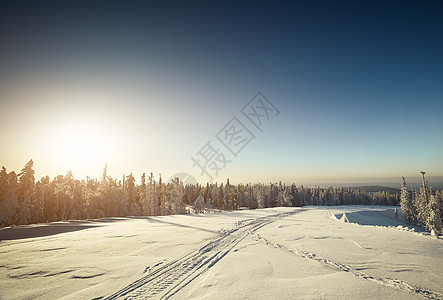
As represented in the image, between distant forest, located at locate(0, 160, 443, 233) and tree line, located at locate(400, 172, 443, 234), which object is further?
tree line, located at locate(400, 172, 443, 234)

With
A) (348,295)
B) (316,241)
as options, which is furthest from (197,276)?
(316,241)

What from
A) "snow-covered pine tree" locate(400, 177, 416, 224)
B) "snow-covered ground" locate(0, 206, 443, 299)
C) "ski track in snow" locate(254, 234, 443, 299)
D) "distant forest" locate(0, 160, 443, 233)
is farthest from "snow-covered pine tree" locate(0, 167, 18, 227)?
"snow-covered pine tree" locate(400, 177, 416, 224)

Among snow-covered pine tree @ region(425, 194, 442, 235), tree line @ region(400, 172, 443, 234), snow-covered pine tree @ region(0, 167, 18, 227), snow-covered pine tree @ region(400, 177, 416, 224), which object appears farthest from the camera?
snow-covered pine tree @ region(400, 177, 416, 224)

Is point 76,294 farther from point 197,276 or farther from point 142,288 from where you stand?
point 197,276

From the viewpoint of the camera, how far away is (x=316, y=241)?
1062cm

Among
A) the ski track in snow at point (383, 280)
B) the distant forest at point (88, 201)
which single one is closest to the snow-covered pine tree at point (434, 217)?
the distant forest at point (88, 201)

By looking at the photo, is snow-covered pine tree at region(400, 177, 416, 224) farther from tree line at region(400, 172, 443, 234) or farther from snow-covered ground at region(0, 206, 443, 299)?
snow-covered ground at region(0, 206, 443, 299)

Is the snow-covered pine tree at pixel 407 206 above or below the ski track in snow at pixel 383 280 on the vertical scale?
below

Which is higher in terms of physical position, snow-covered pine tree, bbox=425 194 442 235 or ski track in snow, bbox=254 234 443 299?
ski track in snow, bbox=254 234 443 299

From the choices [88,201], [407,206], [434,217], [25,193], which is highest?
[25,193]

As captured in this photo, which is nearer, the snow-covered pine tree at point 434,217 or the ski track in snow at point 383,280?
the ski track in snow at point 383,280

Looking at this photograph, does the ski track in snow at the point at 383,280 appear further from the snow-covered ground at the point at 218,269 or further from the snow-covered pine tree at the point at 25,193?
the snow-covered pine tree at the point at 25,193

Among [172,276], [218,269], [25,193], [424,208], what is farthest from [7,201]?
[424,208]

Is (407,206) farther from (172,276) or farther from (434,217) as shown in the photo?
(172,276)
